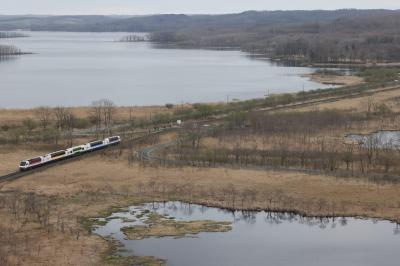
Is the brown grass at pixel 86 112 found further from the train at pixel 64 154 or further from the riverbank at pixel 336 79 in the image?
the riverbank at pixel 336 79

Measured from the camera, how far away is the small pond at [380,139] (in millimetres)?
40969

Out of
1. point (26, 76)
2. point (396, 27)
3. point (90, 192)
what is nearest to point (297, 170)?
point (90, 192)

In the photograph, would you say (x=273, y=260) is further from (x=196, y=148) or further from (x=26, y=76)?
(x=26, y=76)

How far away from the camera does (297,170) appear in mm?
34406

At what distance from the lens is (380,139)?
145 feet

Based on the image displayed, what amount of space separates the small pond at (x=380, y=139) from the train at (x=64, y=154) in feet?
56.2

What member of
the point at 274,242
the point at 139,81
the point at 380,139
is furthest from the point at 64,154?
the point at 139,81

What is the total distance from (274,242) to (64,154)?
17706mm

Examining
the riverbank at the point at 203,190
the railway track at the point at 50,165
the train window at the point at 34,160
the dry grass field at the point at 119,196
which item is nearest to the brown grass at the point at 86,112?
the railway track at the point at 50,165

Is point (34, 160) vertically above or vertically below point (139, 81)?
below

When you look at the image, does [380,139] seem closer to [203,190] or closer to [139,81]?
[203,190]

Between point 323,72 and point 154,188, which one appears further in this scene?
point 323,72

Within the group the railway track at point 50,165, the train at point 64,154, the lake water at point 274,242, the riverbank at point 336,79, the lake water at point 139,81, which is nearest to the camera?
the lake water at point 274,242

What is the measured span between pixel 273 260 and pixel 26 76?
259ft
